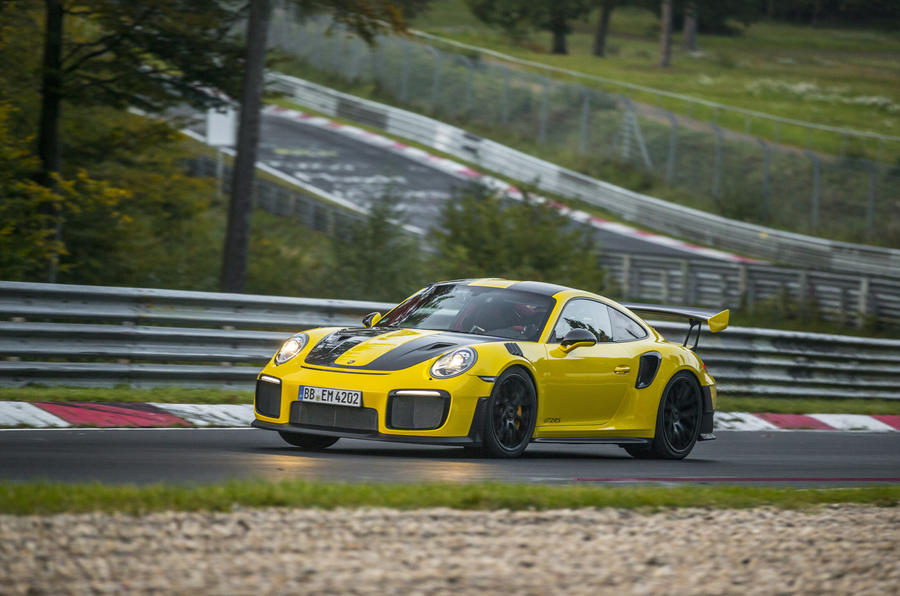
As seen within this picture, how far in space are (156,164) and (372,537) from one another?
1489 cm

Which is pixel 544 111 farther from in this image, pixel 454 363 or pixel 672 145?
pixel 454 363

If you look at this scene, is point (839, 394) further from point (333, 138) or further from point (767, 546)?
point (333, 138)

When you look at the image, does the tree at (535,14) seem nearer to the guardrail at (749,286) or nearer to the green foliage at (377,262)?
the guardrail at (749,286)

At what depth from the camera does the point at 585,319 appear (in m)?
10.9

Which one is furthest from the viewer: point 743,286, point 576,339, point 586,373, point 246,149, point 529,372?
point 743,286

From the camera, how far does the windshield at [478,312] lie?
10.3 meters

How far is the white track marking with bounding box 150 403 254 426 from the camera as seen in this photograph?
11.7 metres

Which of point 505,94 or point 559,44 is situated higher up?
point 559,44

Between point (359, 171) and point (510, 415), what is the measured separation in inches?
1226

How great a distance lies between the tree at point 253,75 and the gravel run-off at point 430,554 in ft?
34.4

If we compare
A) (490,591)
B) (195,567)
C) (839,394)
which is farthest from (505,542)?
(839,394)

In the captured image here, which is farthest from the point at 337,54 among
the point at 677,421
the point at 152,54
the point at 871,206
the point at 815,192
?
the point at 677,421

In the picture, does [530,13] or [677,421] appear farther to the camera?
[530,13]

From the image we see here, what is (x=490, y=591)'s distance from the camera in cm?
509
